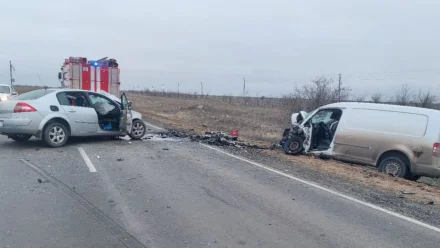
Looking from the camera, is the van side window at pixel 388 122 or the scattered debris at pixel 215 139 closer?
the van side window at pixel 388 122

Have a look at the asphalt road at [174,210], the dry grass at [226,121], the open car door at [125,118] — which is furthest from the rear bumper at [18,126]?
the dry grass at [226,121]

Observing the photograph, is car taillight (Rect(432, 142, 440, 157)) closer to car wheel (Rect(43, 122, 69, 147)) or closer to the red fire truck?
car wheel (Rect(43, 122, 69, 147))

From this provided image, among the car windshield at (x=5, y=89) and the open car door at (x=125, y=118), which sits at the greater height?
the car windshield at (x=5, y=89)

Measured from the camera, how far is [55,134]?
10.0 metres

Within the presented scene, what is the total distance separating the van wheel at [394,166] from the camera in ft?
30.4

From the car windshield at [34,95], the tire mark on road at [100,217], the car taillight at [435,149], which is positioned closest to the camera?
the tire mark on road at [100,217]

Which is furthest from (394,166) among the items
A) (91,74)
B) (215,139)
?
(91,74)

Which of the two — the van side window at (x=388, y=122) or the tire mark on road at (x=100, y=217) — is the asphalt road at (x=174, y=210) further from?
the van side window at (x=388, y=122)

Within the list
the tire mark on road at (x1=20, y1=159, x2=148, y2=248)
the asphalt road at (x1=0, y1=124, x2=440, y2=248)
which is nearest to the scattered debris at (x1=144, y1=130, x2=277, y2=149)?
the asphalt road at (x1=0, y1=124, x2=440, y2=248)

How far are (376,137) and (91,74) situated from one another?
13.1 meters

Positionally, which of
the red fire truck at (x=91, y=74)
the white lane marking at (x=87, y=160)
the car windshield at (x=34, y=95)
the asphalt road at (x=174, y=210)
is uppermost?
the red fire truck at (x=91, y=74)

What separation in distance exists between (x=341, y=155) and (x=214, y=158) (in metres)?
3.43

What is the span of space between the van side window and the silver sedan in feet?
20.7

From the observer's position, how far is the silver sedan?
9688 millimetres
